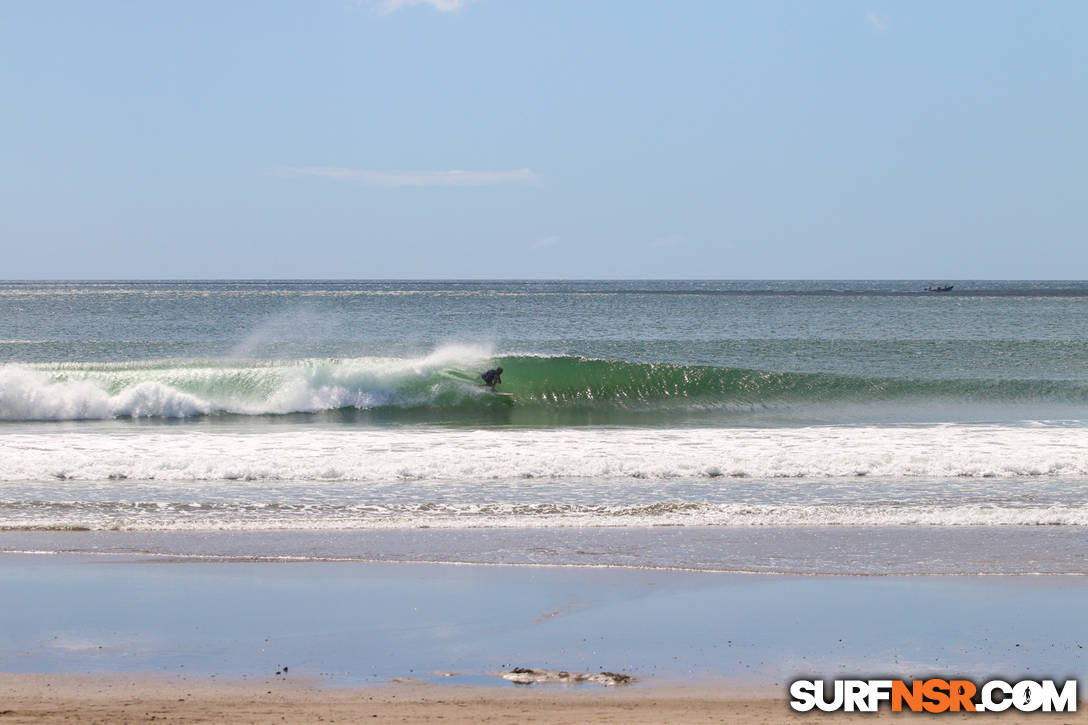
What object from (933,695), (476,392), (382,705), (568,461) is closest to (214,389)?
(476,392)

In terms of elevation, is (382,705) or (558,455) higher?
(558,455)

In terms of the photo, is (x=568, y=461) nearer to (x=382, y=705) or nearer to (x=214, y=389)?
(x=382, y=705)

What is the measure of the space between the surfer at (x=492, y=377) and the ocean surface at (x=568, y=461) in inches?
12.8

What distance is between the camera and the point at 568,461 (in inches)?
512

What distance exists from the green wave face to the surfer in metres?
0.16

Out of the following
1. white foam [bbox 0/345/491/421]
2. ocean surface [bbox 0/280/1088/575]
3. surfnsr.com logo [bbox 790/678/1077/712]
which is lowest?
surfnsr.com logo [bbox 790/678/1077/712]

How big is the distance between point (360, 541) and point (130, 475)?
459 centimetres

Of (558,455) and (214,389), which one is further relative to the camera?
(214,389)

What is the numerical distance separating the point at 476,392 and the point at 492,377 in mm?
986

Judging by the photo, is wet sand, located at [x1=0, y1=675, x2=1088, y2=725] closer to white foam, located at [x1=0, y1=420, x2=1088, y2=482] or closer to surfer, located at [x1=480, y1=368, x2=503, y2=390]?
white foam, located at [x1=0, y1=420, x2=1088, y2=482]

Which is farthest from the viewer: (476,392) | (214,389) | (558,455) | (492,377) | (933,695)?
(492,377)

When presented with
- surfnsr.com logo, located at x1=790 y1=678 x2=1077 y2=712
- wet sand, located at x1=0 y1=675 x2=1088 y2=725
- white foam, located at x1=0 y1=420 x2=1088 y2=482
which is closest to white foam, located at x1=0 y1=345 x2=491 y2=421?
white foam, located at x1=0 y1=420 x2=1088 y2=482

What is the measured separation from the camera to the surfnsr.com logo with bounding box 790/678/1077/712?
5223 mm

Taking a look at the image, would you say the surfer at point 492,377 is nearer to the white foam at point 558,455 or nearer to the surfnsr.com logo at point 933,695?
the white foam at point 558,455
